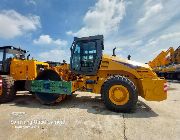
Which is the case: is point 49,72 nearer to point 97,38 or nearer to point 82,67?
point 82,67

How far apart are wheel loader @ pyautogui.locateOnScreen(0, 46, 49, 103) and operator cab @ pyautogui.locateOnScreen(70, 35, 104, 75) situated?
1.81 m

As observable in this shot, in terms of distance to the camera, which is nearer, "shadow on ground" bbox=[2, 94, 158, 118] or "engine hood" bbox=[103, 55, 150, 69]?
"shadow on ground" bbox=[2, 94, 158, 118]

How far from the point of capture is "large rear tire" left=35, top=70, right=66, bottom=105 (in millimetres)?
8250

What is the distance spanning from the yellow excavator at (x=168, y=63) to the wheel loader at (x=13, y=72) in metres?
19.1

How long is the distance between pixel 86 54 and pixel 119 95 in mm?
2238

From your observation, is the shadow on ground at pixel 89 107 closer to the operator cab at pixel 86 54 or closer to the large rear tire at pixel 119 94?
the large rear tire at pixel 119 94

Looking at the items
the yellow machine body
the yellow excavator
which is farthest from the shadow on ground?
the yellow excavator

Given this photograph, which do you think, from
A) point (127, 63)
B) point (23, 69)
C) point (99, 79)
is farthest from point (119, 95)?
point (23, 69)

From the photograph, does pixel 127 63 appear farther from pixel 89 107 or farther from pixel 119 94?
pixel 89 107

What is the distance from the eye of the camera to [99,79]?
26.6ft

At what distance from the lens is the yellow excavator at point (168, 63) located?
25.2 m

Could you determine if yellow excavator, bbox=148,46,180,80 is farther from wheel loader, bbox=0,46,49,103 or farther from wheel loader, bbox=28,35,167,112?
wheel loader, bbox=0,46,49,103

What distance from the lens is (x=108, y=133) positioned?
16.5 feet

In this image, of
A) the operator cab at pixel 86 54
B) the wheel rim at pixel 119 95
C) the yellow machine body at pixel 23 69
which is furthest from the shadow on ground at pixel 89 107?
the operator cab at pixel 86 54
